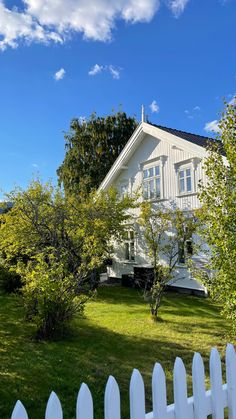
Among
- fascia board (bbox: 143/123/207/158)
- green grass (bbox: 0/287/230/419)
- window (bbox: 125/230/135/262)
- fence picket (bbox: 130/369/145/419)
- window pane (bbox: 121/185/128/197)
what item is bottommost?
green grass (bbox: 0/287/230/419)

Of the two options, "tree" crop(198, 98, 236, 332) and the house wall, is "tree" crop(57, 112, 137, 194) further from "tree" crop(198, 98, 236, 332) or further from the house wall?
"tree" crop(198, 98, 236, 332)

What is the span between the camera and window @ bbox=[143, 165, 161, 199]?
16.7 metres

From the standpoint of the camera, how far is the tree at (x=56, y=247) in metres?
7.37

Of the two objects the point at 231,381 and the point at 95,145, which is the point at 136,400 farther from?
the point at 95,145

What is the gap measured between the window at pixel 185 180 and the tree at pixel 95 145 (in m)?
14.3

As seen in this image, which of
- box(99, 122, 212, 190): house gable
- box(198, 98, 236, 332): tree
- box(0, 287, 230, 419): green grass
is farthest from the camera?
box(99, 122, 212, 190): house gable

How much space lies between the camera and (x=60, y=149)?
3084 centimetres

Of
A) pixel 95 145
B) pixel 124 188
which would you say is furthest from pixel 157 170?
pixel 95 145

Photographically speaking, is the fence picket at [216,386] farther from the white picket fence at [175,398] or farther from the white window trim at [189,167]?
the white window trim at [189,167]

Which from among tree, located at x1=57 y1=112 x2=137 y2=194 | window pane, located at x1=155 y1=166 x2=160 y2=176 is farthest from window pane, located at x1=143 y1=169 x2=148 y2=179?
tree, located at x1=57 y1=112 x2=137 y2=194

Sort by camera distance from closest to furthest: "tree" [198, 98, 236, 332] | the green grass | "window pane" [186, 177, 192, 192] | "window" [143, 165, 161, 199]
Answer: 1. "tree" [198, 98, 236, 332]
2. the green grass
3. "window pane" [186, 177, 192, 192]
4. "window" [143, 165, 161, 199]

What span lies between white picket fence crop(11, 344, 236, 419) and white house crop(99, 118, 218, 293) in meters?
11.0

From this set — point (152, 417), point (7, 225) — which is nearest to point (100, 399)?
point (152, 417)

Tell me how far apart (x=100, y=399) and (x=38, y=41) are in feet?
38.2
